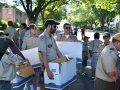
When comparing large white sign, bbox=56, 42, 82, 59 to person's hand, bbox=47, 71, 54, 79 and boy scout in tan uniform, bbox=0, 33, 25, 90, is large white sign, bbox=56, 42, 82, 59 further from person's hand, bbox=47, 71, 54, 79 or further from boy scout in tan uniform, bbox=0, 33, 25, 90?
boy scout in tan uniform, bbox=0, 33, 25, 90

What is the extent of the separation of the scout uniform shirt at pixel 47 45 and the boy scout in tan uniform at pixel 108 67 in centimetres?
100

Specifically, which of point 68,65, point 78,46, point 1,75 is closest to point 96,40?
point 78,46

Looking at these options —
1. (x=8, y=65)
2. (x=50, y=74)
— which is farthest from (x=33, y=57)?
(x=8, y=65)

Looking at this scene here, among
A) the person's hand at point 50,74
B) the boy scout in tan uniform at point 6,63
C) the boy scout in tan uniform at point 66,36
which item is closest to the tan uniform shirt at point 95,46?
the boy scout in tan uniform at point 66,36

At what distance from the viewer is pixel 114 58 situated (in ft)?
10.6

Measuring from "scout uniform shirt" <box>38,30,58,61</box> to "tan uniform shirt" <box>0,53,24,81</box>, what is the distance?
76 cm

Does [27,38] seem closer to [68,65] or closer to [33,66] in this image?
[33,66]

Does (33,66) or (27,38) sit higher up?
(27,38)

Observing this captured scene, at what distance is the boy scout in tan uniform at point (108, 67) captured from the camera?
325cm

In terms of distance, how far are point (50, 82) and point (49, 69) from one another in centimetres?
24

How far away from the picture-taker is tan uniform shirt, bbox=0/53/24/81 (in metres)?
3.11

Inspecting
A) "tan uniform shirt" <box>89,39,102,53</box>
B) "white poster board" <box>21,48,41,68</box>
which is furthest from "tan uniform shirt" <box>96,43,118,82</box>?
"tan uniform shirt" <box>89,39,102,53</box>

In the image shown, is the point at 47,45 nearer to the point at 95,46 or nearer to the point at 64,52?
the point at 64,52


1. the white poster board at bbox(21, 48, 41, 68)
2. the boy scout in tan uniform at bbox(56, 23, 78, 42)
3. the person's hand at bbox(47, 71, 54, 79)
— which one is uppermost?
the boy scout in tan uniform at bbox(56, 23, 78, 42)
